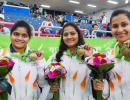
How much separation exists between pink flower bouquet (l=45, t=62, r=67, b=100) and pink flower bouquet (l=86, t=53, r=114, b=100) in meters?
0.24

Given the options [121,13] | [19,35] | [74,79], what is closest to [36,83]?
[74,79]

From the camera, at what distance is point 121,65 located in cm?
213

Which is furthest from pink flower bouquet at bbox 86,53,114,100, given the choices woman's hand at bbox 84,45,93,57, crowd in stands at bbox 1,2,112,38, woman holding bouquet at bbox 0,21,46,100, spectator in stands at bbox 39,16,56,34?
spectator in stands at bbox 39,16,56,34

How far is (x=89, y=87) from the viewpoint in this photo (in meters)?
2.29

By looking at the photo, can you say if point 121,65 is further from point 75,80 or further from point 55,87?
point 55,87

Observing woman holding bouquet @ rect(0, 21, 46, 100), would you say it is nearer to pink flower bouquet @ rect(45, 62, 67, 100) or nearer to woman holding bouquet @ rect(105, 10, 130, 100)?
pink flower bouquet @ rect(45, 62, 67, 100)

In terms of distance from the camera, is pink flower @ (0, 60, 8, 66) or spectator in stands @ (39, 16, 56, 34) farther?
spectator in stands @ (39, 16, 56, 34)

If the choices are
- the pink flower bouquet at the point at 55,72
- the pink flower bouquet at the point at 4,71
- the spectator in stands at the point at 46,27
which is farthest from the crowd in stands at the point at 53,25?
the pink flower bouquet at the point at 4,71

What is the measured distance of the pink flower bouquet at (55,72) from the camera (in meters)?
2.12

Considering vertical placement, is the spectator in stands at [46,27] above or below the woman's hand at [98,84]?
above

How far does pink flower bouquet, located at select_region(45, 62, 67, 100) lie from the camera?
212cm

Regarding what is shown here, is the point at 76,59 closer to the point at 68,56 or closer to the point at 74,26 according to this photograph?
the point at 68,56

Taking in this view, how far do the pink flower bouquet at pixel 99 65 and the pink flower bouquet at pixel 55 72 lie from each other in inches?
9.6

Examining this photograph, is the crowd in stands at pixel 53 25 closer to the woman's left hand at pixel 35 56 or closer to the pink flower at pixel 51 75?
the woman's left hand at pixel 35 56
